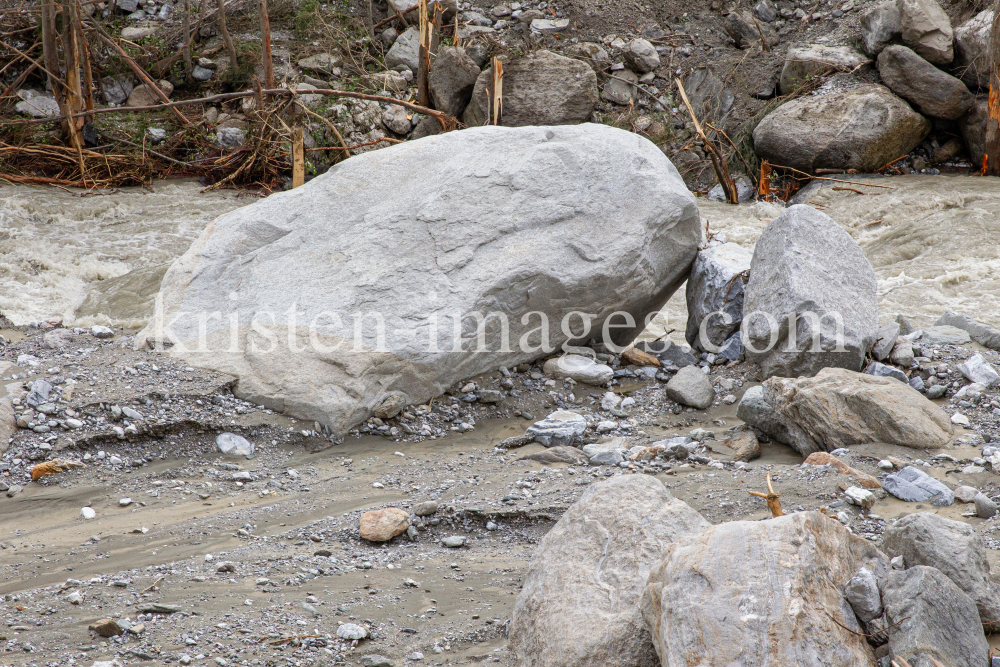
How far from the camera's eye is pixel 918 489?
292cm

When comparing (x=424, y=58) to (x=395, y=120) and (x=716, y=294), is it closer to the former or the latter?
(x=395, y=120)

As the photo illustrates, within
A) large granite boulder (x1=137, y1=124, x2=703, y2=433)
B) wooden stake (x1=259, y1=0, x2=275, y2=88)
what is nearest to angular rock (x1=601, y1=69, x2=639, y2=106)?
wooden stake (x1=259, y1=0, x2=275, y2=88)

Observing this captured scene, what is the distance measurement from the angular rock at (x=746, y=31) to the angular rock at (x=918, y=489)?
1049 centimetres

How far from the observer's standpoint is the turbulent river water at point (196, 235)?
6.65 meters

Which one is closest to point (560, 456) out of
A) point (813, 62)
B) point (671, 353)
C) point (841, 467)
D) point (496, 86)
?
point (841, 467)

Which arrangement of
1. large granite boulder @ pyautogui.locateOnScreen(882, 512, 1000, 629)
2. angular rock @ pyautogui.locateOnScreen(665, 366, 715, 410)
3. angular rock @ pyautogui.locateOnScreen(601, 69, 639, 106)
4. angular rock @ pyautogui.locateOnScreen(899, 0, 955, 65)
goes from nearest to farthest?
large granite boulder @ pyautogui.locateOnScreen(882, 512, 1000, 629) < angular rock @ pyautogui.locateOnScreen(665, 366, 715, 410) < angular rock @ pyautogui.locateOnScreen(899, 0, 955, 65) < angular rock @ pyautogui.locateOnScreen(601, 69, 639, 106)

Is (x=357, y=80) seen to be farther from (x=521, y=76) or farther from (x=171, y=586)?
(x=171, y=586)

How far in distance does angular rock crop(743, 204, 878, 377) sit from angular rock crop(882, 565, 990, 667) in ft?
8.10

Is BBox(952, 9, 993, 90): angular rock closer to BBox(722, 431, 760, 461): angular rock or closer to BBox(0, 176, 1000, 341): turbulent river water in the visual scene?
BBox(0, 176, 1000, 341): turbulent river water

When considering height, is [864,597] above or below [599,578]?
above

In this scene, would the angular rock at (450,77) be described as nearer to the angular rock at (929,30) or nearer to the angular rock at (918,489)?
the angular rock at (929,30)

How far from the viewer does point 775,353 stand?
4.38 m

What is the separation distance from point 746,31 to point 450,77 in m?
4.84

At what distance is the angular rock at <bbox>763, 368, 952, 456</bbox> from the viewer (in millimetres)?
3428
